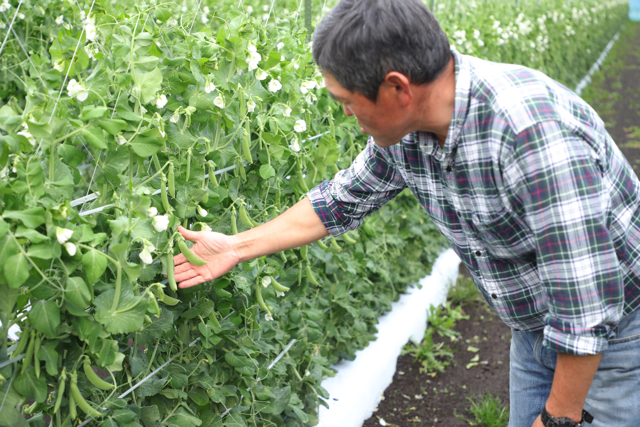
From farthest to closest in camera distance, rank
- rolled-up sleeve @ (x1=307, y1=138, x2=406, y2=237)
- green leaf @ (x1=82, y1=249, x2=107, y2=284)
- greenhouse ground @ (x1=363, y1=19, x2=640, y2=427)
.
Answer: greenhouse ground @ (x1=363, y1=19, x2=640, y2=427) → rolled-up sleeve @ (x1=307, y1=138, x2=406, y2=237) → green leaf @ (x1=82, y1=249, x2=107, y2=284)

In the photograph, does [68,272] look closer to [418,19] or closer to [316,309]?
[418,19]

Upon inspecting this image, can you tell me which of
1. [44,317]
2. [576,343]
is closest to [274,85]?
[44,317]

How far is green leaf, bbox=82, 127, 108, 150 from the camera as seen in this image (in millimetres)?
1299

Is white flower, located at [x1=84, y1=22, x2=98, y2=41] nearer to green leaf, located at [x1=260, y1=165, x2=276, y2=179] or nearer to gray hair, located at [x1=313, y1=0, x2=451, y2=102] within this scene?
green leaf, located at [x1=260, y1=165, x2=276, y2=179]

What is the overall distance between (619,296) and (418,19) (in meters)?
0.68

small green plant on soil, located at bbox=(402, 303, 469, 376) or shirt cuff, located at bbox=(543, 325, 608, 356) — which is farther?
small green plant on soil, located at bbox=(402, 303, 469, 376)

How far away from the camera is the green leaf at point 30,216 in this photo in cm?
111

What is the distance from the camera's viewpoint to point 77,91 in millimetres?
1384

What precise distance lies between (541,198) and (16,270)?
3.26 feet

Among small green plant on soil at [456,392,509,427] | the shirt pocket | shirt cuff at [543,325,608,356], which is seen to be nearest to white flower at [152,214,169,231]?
the shirt pocket

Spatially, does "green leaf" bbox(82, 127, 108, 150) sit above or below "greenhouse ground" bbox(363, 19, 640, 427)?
above

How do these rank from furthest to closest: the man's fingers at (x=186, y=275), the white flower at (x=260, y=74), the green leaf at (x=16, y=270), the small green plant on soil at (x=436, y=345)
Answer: the small green plant on soil at (x=436, y=345), the white flower at (x=260, y=74), the man's fingers at (x=186, y=275), the green leaf at (x=16, y=270)

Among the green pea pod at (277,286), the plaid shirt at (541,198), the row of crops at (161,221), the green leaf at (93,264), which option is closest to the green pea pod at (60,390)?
the row of crops at (161,221)

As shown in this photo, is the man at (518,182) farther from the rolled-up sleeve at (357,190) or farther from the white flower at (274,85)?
the white flower at (274,85)
